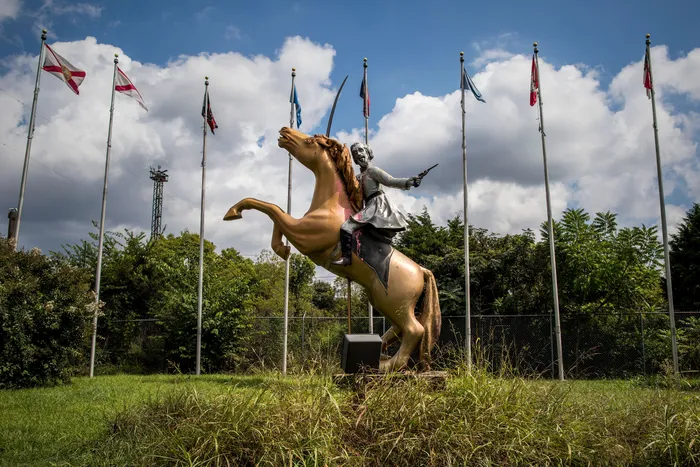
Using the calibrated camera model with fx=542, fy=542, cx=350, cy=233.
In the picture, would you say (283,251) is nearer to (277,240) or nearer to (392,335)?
(277,240)

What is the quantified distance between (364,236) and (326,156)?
4.43 ft

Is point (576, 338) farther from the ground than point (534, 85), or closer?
closer

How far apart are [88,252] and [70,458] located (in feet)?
54.8

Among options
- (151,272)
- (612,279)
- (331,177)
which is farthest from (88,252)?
(612,279)

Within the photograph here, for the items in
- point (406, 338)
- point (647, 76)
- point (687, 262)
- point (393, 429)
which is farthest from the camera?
point (687, 262)

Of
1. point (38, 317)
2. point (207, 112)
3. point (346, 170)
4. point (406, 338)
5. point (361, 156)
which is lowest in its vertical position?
point (406, 338)

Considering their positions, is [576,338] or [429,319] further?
[576,338]

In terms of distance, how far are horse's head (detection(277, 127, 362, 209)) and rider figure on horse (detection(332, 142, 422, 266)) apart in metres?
0.13

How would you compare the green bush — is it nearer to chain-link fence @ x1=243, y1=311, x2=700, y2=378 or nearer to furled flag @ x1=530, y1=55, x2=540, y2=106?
chain-link fence @ x1=243, y1=311, x2=700, y2=378

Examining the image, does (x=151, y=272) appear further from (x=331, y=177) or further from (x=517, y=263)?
(x=331, y=177)

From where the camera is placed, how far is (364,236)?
24.1 ft

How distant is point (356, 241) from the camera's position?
7.28 m

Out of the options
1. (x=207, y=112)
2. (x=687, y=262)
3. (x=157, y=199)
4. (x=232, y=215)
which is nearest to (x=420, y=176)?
(x=232, y=215)

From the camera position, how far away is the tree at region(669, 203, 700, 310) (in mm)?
22609
